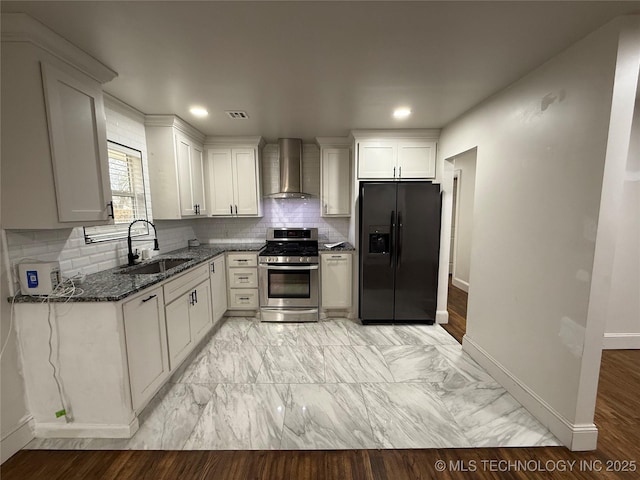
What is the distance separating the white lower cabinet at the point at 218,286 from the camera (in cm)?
304

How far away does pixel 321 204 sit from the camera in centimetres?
370

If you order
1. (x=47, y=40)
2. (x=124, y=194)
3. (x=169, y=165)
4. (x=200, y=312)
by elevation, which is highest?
(x=47, y=40)

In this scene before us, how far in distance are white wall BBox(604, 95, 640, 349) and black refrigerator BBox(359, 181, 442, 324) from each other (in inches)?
65.7

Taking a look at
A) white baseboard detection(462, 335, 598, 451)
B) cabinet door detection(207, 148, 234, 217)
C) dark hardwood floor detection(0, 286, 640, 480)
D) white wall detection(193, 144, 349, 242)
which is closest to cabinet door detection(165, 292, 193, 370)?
dark hardwood floor detection(0, 286, 640, 480)

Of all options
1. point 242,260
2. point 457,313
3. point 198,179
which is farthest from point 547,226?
point 198,179

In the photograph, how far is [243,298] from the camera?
11.5ft

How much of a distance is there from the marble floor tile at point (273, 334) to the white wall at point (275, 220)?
141 centimetres

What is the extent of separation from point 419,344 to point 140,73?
143 inches

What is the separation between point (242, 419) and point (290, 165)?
301cm

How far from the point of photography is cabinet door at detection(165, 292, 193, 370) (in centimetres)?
211

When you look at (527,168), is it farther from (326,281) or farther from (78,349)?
(78,349)

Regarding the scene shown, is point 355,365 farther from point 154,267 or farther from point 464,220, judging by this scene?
point 464,220

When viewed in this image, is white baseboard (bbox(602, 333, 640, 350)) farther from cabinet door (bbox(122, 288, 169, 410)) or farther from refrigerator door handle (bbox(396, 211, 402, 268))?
cabinet door (bbox(122, 288, 169, 410))

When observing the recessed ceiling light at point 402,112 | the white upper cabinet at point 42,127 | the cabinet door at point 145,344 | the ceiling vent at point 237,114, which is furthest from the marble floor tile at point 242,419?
the recessed ceiling light at point 402,112
